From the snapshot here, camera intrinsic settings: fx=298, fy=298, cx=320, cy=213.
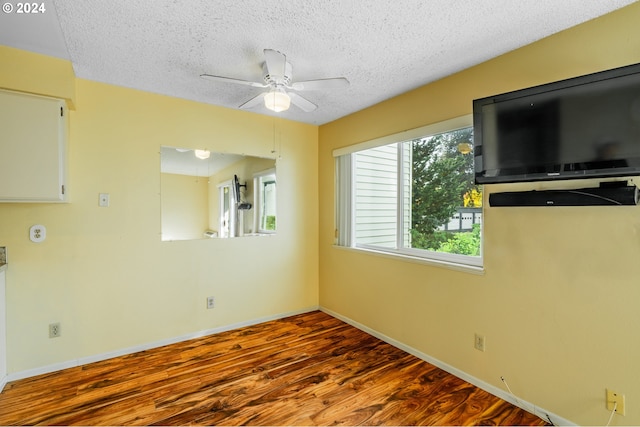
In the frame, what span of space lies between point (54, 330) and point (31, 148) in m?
1.52

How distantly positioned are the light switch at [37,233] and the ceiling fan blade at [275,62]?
2275mm

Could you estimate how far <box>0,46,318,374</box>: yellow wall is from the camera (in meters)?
2.44

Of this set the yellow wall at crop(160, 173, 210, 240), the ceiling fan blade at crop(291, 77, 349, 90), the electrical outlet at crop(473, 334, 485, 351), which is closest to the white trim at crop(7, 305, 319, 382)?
the yellow wall at crop(160, 173, 210, 240)

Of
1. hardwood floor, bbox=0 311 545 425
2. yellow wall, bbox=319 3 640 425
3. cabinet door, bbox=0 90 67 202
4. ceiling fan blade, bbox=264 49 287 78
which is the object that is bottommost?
hardwood floor, bbox=0 311 545 425

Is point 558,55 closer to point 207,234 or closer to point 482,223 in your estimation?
point 482,223

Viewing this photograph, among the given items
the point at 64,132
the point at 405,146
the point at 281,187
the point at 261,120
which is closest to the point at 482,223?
the point at 405,146

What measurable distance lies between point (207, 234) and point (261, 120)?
1492 millimetres

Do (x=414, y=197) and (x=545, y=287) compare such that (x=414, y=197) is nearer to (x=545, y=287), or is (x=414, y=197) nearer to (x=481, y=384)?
(x=545, y=287)

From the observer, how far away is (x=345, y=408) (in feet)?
6.87

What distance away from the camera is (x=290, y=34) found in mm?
1960

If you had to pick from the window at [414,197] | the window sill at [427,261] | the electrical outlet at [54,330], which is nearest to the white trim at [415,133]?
the window at [414,197]

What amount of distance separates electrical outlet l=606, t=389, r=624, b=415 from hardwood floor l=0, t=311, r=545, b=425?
0.41 m

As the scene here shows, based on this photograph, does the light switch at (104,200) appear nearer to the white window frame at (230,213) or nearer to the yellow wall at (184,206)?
the yellow wall at (184,206)

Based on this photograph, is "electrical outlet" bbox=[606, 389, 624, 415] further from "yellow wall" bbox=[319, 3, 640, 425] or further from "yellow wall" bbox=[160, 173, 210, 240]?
"yellow wall" bbox=[160, 173, 210, 240]
